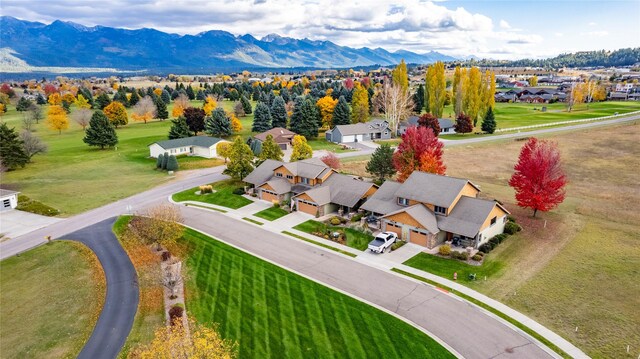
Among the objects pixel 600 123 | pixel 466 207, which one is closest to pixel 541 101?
pixel 600 123

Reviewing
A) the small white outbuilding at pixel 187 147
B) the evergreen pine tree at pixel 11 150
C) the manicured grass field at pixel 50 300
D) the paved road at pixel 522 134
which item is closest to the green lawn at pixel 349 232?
the manicured grass field at pixel 50 300

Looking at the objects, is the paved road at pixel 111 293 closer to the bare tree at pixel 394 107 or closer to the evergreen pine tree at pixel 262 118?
the evergreen pine tree at pixel 262 118

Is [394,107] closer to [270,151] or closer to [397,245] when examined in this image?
[270,151]

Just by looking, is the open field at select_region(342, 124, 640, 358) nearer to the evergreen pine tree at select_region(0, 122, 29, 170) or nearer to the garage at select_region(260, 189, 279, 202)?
Result: the garage at select_region(260, 189, 279, 202)

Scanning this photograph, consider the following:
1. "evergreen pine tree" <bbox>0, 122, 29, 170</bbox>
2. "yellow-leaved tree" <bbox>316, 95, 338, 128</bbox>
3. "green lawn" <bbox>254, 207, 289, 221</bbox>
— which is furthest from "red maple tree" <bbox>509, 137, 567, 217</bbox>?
"evergreen pine tree" <bbox>0, 122, 29, 170</bbox>

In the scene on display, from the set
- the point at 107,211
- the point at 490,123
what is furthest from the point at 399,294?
the point at 490,123

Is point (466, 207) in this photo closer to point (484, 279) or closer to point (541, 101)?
point (484, 279)

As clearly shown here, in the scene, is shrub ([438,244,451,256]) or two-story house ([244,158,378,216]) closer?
shrub ([438,244,451,256])
